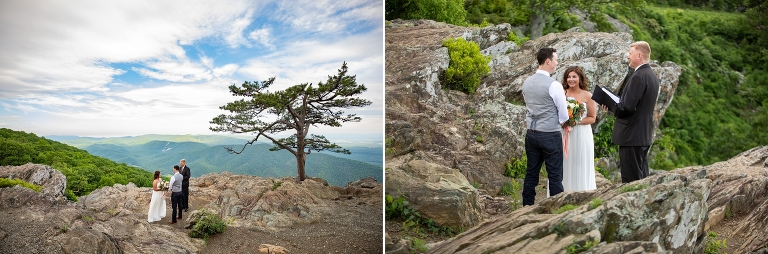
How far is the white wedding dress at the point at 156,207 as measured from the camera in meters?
3.14

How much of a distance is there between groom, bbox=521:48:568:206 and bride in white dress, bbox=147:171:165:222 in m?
2.57

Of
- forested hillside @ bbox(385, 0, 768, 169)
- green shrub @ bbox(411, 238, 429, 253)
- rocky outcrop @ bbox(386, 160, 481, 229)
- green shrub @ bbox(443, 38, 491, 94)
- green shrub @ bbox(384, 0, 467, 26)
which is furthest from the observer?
forested hillside @ bbox(385, 0, 768, 169)

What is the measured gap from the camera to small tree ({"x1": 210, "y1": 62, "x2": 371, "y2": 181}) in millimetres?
3400

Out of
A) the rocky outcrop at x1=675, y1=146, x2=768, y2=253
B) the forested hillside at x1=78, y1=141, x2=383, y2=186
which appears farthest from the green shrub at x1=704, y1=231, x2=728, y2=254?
the forested hillside at x1=78, y1=141, x2=383, y2=186

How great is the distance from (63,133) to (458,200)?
286 cm

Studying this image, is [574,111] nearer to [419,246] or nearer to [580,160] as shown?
[580,160]

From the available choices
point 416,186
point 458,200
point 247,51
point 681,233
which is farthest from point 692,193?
point 247,51

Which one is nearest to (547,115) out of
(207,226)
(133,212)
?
(207,226)

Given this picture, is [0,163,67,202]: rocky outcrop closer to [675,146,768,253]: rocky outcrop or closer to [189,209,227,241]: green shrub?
[189,209,227,241]: green shrub

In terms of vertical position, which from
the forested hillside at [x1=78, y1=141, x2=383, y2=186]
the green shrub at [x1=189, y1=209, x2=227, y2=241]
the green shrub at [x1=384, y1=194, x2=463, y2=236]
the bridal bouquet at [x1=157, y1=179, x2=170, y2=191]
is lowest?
the green shrub at [x1=384, y1=194, x2=463, y2=236]

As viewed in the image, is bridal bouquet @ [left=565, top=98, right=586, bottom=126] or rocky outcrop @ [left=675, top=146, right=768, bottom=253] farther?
rocky outcrop @ [left=675, top=146, right=768, bottom=253]

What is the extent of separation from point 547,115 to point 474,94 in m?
4.16

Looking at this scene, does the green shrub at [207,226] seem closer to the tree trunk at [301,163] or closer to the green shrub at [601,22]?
the tree trunk at [301,163]

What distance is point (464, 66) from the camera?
8477 mm
